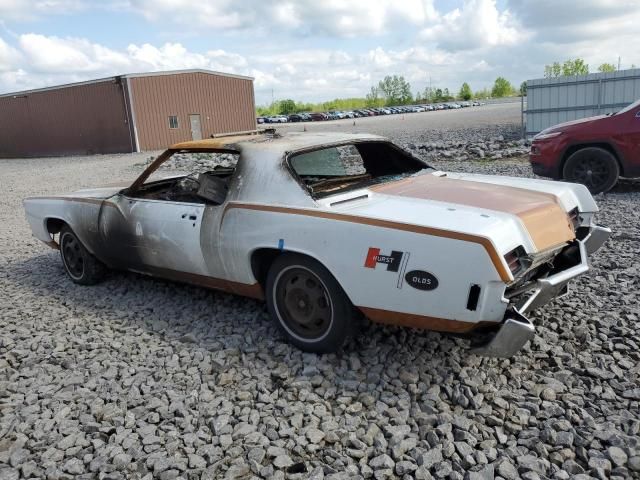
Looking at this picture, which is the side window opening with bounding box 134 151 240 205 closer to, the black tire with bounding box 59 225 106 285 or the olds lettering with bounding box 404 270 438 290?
the black tire with bounding box 59 225 106 285

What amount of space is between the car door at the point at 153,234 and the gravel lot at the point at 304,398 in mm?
435

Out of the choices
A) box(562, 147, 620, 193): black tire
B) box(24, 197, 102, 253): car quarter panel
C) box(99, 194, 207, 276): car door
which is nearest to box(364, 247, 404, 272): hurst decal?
box(99, 194, 207, 276): car door

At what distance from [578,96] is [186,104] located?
65.7 feet

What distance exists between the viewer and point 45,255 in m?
6.76

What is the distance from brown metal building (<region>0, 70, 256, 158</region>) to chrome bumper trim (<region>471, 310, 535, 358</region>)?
82.0ft

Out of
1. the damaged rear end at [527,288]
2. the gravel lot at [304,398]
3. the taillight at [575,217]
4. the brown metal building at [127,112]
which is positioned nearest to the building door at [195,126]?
the brown metal building at [127,112]

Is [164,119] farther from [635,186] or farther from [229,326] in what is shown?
[229,326]

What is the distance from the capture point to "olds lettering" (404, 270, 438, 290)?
287cm

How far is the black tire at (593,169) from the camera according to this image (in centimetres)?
802

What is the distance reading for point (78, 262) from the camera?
5371mm

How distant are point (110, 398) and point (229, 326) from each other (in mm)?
1101

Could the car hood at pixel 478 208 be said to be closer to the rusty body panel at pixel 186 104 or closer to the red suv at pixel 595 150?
the red suv at pixel 595 150

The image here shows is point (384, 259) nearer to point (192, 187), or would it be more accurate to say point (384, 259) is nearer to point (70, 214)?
point (192, 187)

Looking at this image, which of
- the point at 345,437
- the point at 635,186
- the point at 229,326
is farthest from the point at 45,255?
the point at 635,186
